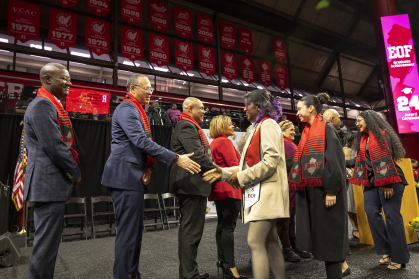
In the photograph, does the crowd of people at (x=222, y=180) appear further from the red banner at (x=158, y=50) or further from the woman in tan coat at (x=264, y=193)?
the red banner at (x=158, y=50)

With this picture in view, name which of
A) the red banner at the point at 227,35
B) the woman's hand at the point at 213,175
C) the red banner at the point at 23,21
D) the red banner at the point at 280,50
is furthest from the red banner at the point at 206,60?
the woman's hand at the point at 213,175

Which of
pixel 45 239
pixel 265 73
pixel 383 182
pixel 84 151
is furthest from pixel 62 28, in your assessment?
pixel 383 182

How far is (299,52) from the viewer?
569 inches

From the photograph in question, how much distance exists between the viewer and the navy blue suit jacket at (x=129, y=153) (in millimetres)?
1931

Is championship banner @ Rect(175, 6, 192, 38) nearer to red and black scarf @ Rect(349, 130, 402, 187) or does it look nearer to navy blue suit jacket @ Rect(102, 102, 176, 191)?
red and black scarf @ Rect(349, 130, 402, 187)

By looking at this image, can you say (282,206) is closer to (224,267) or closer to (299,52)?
(224,267)

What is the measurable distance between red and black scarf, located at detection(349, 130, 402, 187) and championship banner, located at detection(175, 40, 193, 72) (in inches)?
321

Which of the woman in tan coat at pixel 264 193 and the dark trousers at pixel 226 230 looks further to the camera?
the dark trousers at pixel 226 230

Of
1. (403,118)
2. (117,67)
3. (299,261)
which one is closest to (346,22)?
(403,118)

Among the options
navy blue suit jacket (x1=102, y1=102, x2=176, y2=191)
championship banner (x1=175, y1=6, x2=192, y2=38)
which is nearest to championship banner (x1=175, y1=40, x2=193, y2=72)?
championship banner (x1=175, y1=6, x2=192, y2=38)

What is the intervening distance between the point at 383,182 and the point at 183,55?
29.2 ft

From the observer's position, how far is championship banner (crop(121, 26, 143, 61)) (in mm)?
8992

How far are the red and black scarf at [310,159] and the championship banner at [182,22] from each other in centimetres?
889

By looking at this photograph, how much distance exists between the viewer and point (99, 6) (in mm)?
8773
